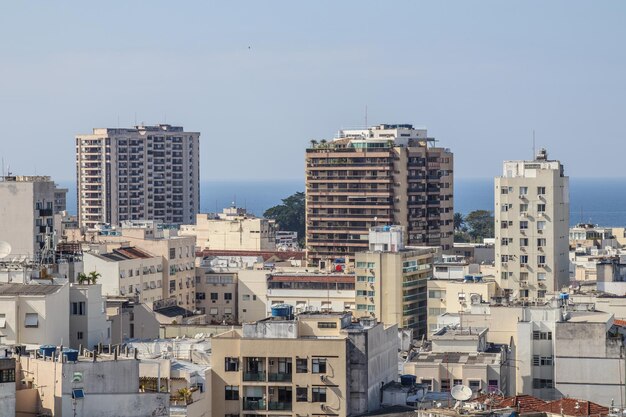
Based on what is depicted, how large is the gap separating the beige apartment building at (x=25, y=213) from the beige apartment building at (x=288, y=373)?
32.6 metres

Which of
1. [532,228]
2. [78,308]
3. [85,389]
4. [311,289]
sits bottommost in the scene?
[85,389]

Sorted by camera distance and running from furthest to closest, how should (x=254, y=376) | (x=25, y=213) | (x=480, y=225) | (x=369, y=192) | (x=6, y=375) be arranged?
(x=480, y=225), (x=369, y=192), (x=25, y=213), (x=254, y=376), (x=6, y=375)

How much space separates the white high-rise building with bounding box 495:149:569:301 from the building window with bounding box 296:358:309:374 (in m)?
48.3

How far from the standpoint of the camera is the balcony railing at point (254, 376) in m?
56.5

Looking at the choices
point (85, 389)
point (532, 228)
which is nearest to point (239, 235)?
point (532, 228)

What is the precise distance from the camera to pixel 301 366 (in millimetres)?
56188

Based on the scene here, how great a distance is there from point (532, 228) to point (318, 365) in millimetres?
49806

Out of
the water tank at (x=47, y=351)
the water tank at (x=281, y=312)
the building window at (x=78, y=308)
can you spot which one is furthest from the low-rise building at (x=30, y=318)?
the water tank at (x=47, y=351)

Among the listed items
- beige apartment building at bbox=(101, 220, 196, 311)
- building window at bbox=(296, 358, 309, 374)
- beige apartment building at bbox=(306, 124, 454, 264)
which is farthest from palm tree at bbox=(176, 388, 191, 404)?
beige apartment building at bbox=(306, 124, 454, 264)

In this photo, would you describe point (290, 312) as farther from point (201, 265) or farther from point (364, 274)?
point (201, 265)

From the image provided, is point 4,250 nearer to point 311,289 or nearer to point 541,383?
point 541,383

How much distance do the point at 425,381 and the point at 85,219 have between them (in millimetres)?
133707

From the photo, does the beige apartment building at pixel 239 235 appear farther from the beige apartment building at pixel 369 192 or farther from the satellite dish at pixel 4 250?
the satellite dish at pixel 4 250

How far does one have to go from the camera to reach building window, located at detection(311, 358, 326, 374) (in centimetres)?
5612
